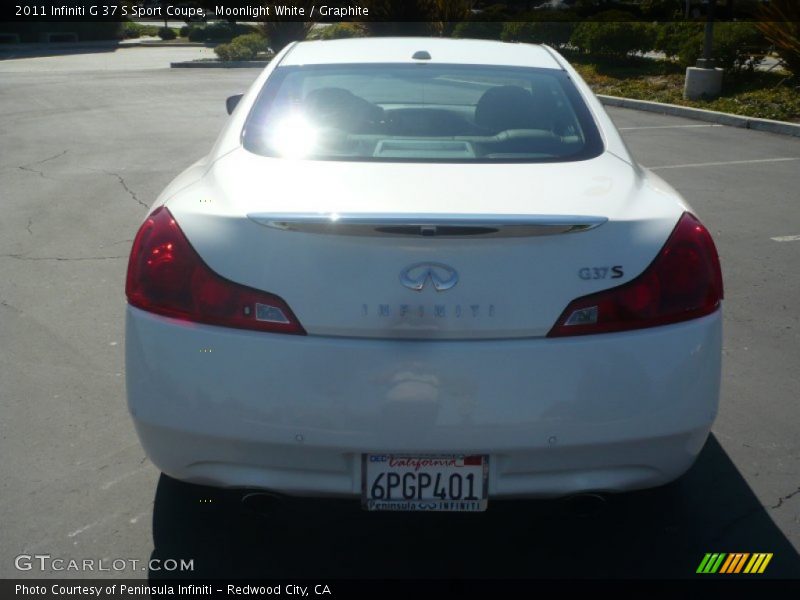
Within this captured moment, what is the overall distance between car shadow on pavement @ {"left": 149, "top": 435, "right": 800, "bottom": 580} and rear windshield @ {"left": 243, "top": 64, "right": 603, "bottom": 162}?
1.23 meters

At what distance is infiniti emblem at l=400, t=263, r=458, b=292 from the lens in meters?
2.75

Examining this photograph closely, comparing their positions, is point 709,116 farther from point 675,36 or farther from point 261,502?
point 261,502

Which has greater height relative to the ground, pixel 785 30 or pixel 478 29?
pixel 785 30

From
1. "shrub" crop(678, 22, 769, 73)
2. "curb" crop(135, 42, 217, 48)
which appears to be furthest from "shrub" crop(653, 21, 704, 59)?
"curb" crop(135, 42, 217, 48)

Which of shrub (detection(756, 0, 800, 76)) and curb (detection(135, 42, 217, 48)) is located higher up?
shrub (detection(756, 0, 800, 76))

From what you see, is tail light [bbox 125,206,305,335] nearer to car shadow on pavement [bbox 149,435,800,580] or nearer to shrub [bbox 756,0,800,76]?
car shadow on pavement [bbox 149,435,800,580]

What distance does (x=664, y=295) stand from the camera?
2885mm

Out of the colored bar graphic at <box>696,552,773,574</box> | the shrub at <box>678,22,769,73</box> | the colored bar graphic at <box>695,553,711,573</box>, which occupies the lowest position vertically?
the shrub at <box>678,22,769,73</box>

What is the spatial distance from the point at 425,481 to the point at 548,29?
26.3m

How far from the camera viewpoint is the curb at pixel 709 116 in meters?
14.6

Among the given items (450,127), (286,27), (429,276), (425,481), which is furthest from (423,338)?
(286,27)

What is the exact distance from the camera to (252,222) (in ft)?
9.27

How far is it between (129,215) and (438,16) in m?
23.4

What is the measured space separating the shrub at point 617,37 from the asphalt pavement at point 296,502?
16001 mm
